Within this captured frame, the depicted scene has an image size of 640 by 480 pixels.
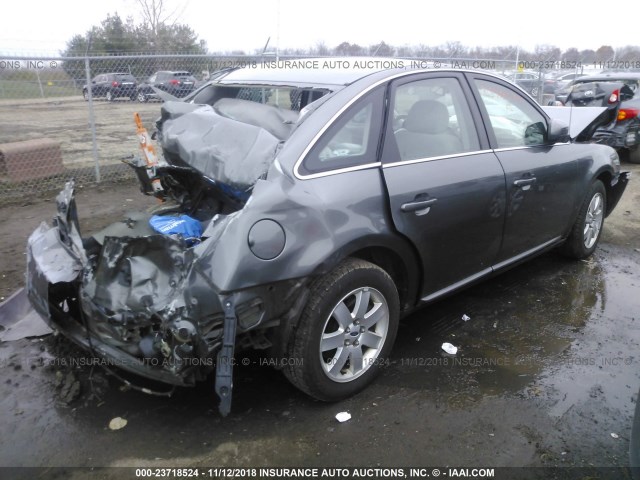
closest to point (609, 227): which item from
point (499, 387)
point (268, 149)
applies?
point (499, 387)

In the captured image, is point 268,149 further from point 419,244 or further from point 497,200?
point 497,200

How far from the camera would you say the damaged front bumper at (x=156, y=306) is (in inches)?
91.0

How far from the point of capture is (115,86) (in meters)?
8.00

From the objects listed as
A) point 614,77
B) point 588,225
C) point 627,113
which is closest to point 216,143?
point 588,225

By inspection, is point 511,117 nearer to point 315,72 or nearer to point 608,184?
point 315,72

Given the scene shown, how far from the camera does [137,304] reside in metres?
2.43

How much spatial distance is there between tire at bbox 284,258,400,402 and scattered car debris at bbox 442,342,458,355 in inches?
22.4

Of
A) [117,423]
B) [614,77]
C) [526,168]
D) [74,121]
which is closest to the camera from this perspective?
[117,423]

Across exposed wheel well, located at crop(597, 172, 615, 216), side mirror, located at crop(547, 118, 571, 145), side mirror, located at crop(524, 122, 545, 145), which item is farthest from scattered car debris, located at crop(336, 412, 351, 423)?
exposed wheel well, located at crop(597, 172, 615, 216)

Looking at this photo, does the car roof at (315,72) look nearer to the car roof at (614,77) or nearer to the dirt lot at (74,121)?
the dirt lot at (74,121)

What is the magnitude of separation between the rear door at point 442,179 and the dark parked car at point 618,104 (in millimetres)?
6901

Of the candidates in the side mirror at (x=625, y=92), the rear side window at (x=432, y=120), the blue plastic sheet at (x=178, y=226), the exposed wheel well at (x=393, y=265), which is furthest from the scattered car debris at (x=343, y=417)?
the side mirror at (x=625, y=92)

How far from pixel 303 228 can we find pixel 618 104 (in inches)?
362

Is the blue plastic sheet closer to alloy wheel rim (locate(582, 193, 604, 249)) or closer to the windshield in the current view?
the windshield
